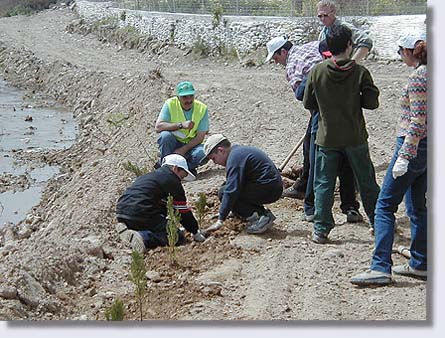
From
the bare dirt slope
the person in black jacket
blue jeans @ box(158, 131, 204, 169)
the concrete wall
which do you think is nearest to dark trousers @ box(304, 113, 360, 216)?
the bare dirt slope

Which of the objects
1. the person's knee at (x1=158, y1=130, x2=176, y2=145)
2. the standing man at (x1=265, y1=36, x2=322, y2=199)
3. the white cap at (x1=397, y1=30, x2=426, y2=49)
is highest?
the white cap at (x1=397, y1=30, x2=426, y2=49)

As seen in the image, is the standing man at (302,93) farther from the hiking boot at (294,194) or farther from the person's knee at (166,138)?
the person's knee at (166,138)

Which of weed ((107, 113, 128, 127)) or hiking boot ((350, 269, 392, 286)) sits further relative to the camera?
weed ((107, 113, 128, 127))

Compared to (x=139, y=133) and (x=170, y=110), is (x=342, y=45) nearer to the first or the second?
(x=170, y=110)

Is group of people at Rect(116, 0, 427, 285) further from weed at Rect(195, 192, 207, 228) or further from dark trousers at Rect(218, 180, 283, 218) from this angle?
weed at Rect(195, 192, 207, 228)

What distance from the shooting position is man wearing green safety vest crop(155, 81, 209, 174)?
8.80m

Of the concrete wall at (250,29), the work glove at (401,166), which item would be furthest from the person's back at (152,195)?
the concrete wall at (250,29)

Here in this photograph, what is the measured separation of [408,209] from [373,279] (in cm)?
57

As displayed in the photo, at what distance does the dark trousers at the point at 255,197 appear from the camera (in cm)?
687

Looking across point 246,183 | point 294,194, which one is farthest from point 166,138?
point 246,183

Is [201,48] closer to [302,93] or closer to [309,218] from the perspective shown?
[302,93]

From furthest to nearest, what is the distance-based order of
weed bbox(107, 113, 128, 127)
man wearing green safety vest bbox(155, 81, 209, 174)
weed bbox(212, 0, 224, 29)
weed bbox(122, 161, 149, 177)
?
weed bbox(212, 0, 224, 29) → weed bbox(107, 113, 128, 127) → weed bbox(122, 161, 149, 177) → man wearing green safety vest bbox(155, 81, 209, 174)

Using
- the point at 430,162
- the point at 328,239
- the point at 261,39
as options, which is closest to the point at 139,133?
the point at 328,239

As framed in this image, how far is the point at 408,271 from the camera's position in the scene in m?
5.64
